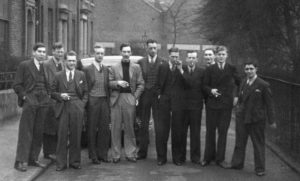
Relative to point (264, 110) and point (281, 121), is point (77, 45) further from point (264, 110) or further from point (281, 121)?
point (264, 110)

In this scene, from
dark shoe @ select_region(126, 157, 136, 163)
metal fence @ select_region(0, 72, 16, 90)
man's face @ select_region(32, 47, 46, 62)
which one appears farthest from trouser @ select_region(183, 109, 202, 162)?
metal fence @ select_region(0, 72, 16, 90)

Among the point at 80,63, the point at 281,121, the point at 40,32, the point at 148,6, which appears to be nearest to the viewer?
the point at 80,63

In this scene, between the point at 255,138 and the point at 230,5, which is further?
the point at 230,5

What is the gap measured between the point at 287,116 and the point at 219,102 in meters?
2.62

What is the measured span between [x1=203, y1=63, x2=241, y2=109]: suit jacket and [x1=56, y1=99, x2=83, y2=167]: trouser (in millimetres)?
2281

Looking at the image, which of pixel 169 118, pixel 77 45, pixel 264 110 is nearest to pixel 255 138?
pixel 264 110

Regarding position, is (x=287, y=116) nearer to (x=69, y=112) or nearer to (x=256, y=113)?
(x=256, y=113)

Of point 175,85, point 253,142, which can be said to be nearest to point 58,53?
point 175,85

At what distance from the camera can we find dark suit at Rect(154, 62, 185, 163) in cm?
1092

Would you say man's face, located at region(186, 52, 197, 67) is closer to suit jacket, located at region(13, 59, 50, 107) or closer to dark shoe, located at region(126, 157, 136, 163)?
dark shoe, located at region(126, 157, 136, 163)

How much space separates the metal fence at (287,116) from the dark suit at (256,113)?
1.26 meters

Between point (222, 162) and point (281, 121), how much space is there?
9.92ft

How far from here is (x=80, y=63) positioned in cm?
1248

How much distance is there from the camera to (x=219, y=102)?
35.4 feet
